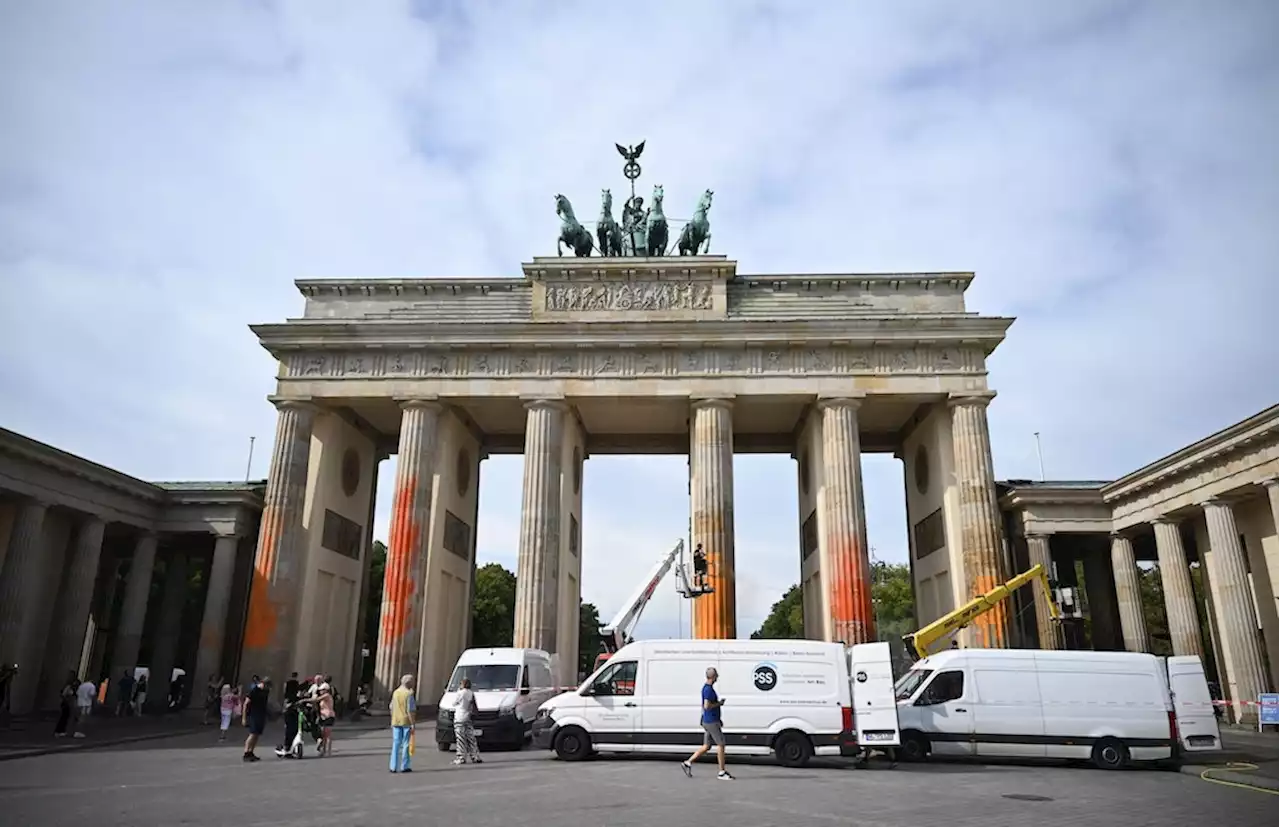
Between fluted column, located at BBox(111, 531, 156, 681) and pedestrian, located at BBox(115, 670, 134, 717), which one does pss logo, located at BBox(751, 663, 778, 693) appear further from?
fluted column, located at BBox(111, 531, 156, 681)

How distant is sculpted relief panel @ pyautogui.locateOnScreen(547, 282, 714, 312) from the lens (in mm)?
33844

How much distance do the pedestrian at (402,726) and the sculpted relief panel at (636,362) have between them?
63.0 feet

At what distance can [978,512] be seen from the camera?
99.4 ft

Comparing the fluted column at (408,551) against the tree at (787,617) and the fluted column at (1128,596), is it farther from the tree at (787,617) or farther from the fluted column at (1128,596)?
the tree at (787,617)

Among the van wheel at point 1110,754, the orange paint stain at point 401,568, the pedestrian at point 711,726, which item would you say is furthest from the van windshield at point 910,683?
the orange paint stain at point 401,568

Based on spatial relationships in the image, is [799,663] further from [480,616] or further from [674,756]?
[480,616]

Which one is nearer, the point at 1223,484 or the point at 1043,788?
the point at 1043,788

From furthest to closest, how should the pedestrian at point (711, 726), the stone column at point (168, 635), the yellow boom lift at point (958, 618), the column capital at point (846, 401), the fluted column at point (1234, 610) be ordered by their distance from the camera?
the stone column at point (168, 635) → the column capital at point (846, 401) → the fluted column at point (1234, 610) → the yellow boom lift at point (958, 618) → the pedestrian at point (711, 726)

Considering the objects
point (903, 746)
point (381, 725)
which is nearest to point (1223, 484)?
point (903, 746)

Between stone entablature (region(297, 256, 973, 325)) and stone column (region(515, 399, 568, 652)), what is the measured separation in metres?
4.56

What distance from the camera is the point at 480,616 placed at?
212ft

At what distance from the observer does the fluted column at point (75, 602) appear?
3027 cm

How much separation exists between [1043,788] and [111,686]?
117 feet

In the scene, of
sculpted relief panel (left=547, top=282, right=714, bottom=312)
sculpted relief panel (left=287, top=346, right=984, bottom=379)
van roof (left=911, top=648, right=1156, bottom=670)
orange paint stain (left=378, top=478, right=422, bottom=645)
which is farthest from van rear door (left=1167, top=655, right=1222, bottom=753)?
orange paint stain (left=378, top=478, right=422, bottom=645)
